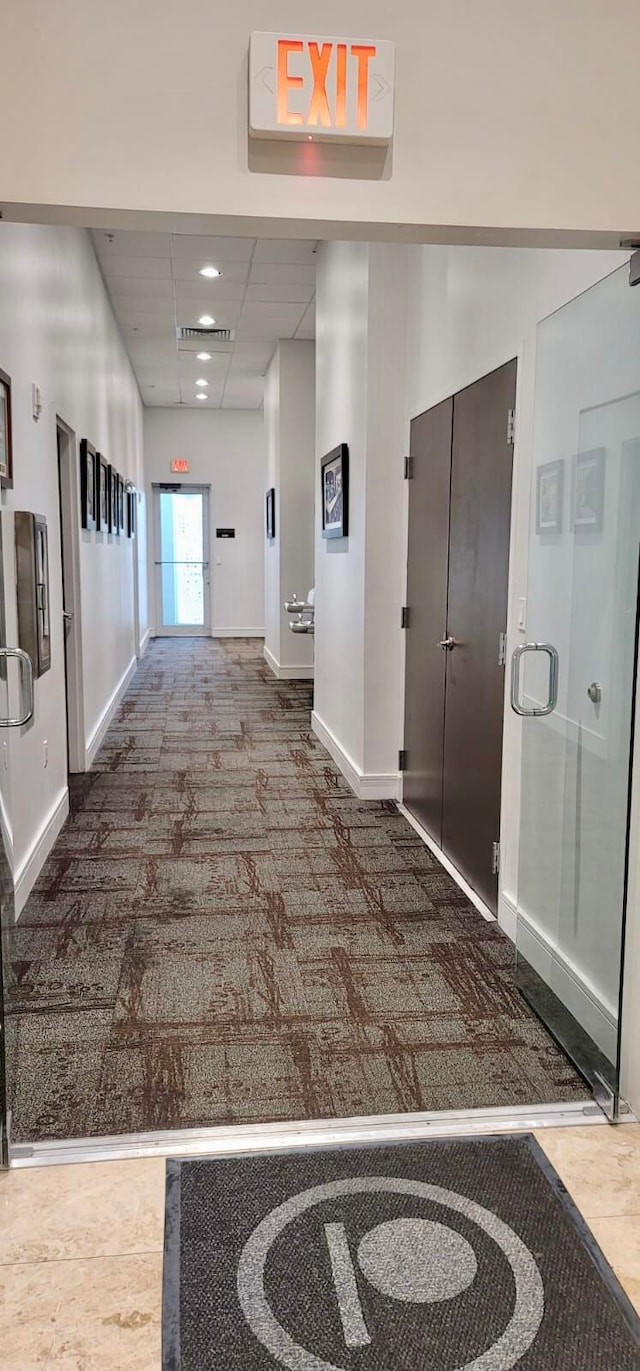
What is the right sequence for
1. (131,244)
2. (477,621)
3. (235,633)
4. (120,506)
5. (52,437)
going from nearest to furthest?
(477,621) < (52,437) < (131,244) < (120,506) < (235,633)

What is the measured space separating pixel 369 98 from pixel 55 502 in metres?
3.00

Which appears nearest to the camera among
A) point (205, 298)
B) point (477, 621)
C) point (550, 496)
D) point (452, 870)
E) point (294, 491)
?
point (550, 496)

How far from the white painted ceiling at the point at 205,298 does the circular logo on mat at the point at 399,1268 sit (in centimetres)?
441

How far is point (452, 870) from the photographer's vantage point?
13.0ft

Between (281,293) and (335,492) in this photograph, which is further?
(281,293)

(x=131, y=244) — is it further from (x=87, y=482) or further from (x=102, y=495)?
(x=87, y=482)

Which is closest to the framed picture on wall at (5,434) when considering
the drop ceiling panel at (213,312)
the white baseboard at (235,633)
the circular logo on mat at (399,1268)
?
the circular logo on mat at (399,1268)

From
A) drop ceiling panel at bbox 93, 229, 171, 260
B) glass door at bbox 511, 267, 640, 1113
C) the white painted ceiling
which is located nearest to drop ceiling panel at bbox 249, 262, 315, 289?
the white painted ceiling

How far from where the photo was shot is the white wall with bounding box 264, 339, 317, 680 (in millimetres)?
9398

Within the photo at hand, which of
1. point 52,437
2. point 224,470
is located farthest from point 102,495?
point 224,470

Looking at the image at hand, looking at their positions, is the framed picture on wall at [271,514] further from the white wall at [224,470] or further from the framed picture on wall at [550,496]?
the framed picture on wall at [550,496]

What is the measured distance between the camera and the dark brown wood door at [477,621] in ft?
10.9

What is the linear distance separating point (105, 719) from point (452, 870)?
140 inches

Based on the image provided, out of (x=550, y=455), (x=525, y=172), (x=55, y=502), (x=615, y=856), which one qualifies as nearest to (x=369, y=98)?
(x=525, y=172)
